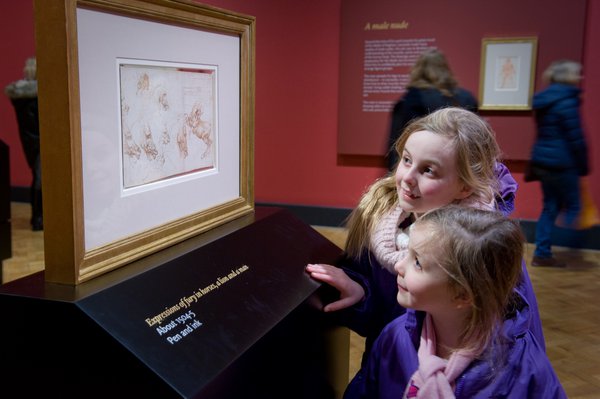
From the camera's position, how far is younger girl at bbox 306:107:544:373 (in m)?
1.39

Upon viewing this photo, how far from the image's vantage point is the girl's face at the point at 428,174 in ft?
4.55

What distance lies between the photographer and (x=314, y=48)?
21.8 ft

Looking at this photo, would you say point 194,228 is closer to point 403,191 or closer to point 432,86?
point 403,191

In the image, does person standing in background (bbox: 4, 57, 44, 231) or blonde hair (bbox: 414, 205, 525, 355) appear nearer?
blonde hair (bbox: 414, 205, 525, 355)

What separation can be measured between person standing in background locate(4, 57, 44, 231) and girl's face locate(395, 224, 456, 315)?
576cm

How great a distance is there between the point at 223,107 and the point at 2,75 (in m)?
7.72

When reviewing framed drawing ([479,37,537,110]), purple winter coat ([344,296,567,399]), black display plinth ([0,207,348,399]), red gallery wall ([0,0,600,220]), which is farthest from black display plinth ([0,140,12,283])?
framed drawing ([479,37,537,110])

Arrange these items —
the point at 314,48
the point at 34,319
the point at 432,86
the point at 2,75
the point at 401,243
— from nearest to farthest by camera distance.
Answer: the point at 34,319 → the point at 401,243 → the point at 432,86 → the point at 314,48 → the point at 2,75

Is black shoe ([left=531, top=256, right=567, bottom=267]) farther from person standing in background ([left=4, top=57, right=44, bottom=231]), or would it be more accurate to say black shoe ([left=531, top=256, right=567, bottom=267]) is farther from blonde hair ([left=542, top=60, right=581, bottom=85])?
person standing in background ([left=4, top=57, right=44, bottom=231])

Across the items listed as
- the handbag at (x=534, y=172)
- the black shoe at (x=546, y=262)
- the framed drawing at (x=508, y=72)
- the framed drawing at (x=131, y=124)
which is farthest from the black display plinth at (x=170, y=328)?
the framed drawing at (x=508, y=72)

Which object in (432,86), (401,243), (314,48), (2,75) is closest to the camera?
(401,243)

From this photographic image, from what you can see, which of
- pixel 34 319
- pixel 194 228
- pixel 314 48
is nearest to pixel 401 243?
pixel 194 228

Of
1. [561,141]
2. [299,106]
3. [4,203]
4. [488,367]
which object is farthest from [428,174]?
[299,106]

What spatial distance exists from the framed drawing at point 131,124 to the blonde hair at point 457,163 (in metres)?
0.35
